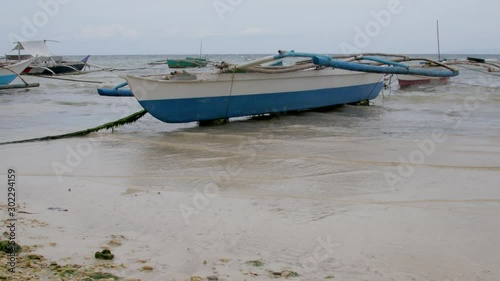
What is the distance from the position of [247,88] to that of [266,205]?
528 cm

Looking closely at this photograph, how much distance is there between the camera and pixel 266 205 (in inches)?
184

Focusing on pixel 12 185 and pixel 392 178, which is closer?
pixel 12 185

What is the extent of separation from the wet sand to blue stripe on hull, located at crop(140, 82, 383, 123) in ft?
2.46

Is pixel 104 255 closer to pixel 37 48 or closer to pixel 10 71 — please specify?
pixel 10 71

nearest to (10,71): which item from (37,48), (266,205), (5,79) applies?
(5,79)

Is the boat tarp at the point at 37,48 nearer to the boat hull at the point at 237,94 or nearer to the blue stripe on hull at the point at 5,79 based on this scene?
the blue stripe on hull at the point at 5,79

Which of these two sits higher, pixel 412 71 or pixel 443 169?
pixel 412 71

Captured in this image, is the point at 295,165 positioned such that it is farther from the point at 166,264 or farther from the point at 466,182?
the point at 166,264

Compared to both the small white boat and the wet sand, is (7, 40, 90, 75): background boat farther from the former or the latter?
the wet sand

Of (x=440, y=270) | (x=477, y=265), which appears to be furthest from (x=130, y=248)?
(x=477, y=265)

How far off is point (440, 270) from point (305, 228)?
108 cm

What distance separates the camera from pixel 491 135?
865 cm

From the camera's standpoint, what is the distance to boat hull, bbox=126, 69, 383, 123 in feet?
28.7

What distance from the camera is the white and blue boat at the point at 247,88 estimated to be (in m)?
8.80
